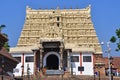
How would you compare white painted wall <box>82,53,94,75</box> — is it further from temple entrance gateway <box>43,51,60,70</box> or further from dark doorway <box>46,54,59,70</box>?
dark doorway <box>46,54,59,70</box>

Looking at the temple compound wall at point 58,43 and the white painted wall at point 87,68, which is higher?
the temple compound wall at point 58,43

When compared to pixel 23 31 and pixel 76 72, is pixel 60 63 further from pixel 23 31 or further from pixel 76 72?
pixel 23 31

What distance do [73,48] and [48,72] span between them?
13.3m

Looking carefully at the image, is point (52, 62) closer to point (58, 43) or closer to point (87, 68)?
point (58, 43)

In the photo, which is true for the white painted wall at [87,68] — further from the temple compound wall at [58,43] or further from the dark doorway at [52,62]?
the dark doorway at [52,62]

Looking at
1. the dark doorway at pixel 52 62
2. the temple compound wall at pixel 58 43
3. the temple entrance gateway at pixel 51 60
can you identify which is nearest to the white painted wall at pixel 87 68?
the temple compound wall at pixel 58 43

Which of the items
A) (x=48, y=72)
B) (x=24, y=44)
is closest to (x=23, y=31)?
(x=24, y=44)

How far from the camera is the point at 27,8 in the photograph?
117438mm

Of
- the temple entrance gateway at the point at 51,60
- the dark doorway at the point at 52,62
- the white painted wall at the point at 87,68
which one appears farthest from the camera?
the white painted wall at the point at 87,68

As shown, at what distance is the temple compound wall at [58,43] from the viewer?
293ft

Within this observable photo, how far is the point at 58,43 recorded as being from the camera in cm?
8825

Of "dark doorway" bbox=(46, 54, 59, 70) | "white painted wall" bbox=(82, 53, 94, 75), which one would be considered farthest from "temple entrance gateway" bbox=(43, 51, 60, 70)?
"white painted wall" bbox=(82, 53, 94, 75)

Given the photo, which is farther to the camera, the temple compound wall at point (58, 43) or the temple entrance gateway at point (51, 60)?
the temple entrance gateway at point (51, 60)

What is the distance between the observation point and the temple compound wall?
89.4m
